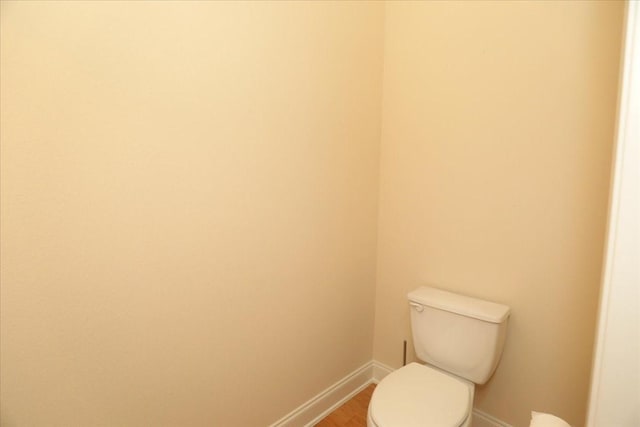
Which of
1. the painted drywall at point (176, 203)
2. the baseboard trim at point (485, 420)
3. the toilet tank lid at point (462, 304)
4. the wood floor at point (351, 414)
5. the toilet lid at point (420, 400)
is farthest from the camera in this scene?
the wood floor at point (351, 414)

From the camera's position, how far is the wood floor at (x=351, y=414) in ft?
5.26

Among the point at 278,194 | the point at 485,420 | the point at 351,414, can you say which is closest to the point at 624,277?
the point at 485,420

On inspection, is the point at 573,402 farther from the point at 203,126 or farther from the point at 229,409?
the point at 203,126

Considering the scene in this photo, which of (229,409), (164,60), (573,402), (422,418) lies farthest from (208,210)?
(573,402)

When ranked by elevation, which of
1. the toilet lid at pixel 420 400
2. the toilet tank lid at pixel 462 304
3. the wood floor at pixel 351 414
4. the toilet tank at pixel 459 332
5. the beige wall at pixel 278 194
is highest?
the beige wall at pixel 278 194

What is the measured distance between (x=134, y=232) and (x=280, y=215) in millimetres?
567

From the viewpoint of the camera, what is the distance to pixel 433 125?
1.56 m

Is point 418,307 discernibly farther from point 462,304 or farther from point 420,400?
point 420,400

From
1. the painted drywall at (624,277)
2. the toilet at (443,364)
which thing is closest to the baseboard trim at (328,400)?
the toilet at (443,364)

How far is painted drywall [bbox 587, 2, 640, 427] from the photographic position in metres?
0.85

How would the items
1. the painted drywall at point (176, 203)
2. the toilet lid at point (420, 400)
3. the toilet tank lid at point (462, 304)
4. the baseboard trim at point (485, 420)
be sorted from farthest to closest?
1. the baseboard trim at point (485, 420)
2. the toilet tank lid at point (462, 304)
3. the toilet lid at point (420, 400)
4. the painted drywall at point (176, 203)

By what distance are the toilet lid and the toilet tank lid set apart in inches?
11.0

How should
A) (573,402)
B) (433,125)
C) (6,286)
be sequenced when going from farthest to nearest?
(433,125)
(573,402)
(6,286)

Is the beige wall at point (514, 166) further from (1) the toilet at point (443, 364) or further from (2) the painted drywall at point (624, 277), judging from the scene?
(2) the painted drywall at point (624, 277)
